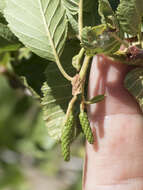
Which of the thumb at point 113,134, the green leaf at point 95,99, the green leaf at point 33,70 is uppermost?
the green leaf at point 95,99

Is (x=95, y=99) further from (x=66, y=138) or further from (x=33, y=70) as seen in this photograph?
(x=33, y=70)

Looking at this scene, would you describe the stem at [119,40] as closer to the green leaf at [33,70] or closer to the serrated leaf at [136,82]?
the serrated leaf at [136,82]

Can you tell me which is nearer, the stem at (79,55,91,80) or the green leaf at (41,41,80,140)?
the stem at (79,55,91,80)

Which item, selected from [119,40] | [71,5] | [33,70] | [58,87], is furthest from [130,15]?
[33,70]

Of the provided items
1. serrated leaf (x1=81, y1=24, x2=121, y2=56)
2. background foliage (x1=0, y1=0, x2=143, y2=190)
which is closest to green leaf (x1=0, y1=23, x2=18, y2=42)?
background foliage (x1=0, y1=0, x2=143, y2=190)

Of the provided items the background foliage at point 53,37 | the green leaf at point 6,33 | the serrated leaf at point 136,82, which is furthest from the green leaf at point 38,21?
the serrated leaf at point 136,82

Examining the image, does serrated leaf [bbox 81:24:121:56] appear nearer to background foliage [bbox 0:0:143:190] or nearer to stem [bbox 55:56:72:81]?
background foliage [bbox 0:0:143:190]

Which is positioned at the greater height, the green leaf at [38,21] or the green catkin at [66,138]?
the green leaf at [38,21]
